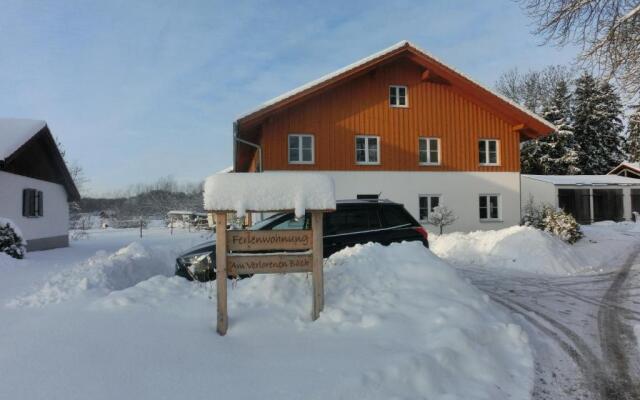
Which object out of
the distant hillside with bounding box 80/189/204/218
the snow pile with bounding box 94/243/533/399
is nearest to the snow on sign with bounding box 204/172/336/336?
the snow pile with bounding box 94/243/533/399

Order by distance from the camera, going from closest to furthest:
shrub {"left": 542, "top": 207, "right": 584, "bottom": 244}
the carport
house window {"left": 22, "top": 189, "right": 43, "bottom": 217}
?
1. shrub {"left": 542, "top": 207, "right": 584, "bottom": 244}
2. house window {"left": 22, "top": 189, "right": 43, "bottom": 217}
3. the carport

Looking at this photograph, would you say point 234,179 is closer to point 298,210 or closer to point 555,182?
point 298,210

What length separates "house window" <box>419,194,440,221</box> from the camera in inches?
795

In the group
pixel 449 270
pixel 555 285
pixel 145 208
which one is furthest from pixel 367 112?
pixel 145 208

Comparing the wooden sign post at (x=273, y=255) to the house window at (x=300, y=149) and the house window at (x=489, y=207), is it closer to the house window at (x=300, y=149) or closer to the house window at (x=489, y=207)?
A: the house window at (x=300, y=149)

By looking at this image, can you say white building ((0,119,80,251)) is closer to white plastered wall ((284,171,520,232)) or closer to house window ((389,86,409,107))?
white plastered wall ((284,171,520,232))

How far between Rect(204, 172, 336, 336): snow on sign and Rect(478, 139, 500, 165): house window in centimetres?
1825

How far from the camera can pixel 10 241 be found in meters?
12.2

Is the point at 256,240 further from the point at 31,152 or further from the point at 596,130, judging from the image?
the point at 596,130

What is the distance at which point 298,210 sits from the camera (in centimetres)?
464

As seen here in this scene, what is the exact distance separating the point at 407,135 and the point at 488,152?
4.45 meters

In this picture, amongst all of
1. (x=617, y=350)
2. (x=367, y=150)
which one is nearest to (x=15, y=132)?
(x=367, y=150)

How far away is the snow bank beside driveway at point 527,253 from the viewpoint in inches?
473

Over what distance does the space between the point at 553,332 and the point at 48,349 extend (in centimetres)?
607
